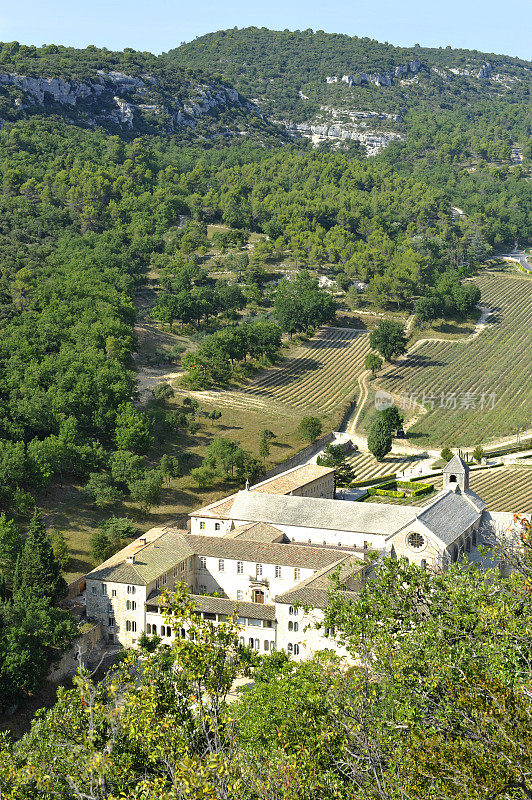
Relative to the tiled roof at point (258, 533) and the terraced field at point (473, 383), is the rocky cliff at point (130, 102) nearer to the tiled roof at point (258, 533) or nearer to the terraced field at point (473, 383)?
the terraced field at point (473, 383)

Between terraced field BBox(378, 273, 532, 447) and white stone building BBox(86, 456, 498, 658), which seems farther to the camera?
terraced field BBox(378, 273, 532, 447)

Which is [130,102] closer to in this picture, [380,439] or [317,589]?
[380,439]

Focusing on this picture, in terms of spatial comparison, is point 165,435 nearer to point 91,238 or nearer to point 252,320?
point 252,320

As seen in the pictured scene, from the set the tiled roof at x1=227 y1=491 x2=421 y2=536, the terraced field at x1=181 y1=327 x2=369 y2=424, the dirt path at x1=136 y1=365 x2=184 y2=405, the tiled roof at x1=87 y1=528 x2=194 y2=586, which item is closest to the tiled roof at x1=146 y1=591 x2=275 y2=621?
the tiled roof at x1=87 y1=528 x2=194 y2=586

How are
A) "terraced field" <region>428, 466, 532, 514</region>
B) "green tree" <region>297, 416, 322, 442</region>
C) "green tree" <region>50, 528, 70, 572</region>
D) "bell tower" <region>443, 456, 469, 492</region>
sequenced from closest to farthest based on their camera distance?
"green tree" <region>50, 528, 70, 572</region>, "bell tower" <region>443, 456, 469, 492</region>, "terraced field" <region>428, 466, 532, 514</region>, "green tree" <region>297, 416, 322, 442</region>

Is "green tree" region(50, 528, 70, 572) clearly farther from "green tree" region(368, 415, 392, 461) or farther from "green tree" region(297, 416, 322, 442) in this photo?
"green tree" region(368, 415, 392, 461)

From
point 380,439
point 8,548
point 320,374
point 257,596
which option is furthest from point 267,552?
point 320,374
